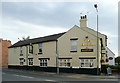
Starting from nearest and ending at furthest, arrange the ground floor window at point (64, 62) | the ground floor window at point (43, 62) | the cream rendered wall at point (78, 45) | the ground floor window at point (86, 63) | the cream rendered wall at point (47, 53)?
the ground floor window at point (86, 63) → the cream rendered wall at point (78, 45) → the ground floor window at point (64, 62) → the cream rendered wall at point (47, 53) → the ground floor window at point (43, 62)

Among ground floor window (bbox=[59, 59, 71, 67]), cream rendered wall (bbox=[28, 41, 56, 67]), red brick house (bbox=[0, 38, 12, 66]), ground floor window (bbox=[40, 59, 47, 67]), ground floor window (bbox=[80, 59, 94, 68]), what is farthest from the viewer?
red brick house (bbox=[0, 38, 12, 66])

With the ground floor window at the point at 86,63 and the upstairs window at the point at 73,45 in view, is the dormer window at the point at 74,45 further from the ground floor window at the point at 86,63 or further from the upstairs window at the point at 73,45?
the ground floor window at the point at 86,63

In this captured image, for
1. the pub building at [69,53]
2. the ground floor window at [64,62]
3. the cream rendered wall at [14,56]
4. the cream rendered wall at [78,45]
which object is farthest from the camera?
the cream rendered wall at [14,56]

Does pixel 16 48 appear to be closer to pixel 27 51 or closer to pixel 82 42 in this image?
pixel 27 51

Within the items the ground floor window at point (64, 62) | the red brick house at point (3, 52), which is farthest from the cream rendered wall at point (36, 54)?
the red brick house at point (3, 52)

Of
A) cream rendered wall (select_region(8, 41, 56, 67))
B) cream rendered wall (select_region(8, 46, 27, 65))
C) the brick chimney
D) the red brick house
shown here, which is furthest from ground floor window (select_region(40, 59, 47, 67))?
the red brick house

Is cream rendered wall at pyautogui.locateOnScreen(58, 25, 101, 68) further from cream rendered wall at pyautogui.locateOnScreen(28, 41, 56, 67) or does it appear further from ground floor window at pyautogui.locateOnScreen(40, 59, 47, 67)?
ground floor window at pyautogui.locateOnScreen(40, 59, 47, 67)

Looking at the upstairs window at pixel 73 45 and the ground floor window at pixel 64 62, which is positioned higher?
the upstairs window at pixel 73 45

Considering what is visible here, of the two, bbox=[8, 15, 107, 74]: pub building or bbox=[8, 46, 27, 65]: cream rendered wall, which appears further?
bbox=[8, 46, 27, 65]: cream rendered wall

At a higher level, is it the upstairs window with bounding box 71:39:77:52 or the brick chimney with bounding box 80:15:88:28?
the brick chimney with bounding box 80:15:88:28

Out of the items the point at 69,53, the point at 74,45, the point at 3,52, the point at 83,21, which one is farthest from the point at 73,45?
the point at 3,52

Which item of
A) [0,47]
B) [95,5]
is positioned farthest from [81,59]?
[0,47]

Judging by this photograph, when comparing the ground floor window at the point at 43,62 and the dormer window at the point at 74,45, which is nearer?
the dormer window at the point at 74,45

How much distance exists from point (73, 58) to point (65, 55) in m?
1.58
